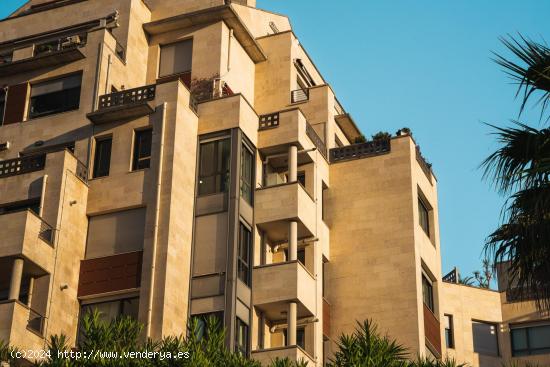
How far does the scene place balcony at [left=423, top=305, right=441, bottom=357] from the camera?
150ft

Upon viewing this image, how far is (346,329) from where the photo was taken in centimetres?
4547

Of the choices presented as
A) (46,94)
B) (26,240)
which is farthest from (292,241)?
(46,94)

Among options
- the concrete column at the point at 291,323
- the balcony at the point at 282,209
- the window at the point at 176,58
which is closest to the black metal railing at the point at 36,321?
the concrete column at the point at 291,323

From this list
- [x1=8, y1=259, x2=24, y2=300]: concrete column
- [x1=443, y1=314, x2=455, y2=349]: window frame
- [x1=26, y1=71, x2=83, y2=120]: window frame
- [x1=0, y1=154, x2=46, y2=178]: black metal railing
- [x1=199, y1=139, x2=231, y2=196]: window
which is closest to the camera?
[x1=8, y1=259, x2=24, y2=300]: concrete column

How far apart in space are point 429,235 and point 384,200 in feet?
12.0

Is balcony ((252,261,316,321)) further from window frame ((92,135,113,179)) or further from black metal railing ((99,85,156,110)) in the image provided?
black metal railing ((99,85,156,110))

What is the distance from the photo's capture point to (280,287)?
1650 inches

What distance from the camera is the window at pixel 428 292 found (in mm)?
47375

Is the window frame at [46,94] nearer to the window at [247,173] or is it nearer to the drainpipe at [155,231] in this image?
the drainpipe at [155,231]

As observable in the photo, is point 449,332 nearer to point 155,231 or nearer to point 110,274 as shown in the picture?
point 155,231

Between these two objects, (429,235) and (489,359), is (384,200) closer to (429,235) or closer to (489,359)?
(429,235)

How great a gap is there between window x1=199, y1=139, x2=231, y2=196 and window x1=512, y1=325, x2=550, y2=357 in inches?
974

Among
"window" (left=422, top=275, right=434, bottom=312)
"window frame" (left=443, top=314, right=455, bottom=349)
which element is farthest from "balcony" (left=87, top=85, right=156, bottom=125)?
"window frame" (left=443, top=314, right=455, bottom=349)

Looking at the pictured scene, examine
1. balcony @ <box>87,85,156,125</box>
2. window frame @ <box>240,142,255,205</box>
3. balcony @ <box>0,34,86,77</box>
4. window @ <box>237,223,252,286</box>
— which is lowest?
window @ <box>237,223,252,286</box>
